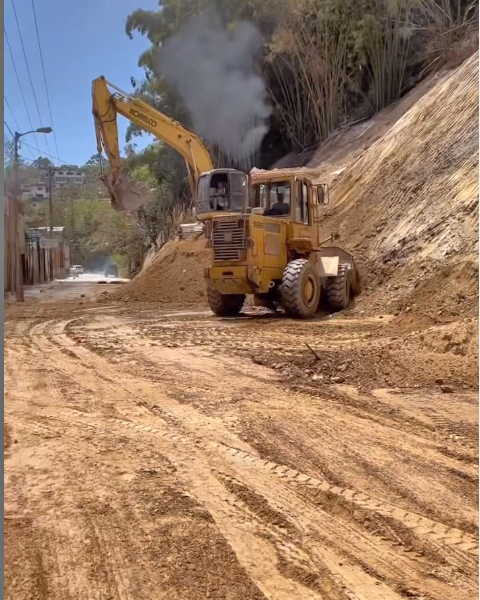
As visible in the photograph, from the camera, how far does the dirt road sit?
2715mm

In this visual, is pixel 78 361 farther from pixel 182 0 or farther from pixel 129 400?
pixel 182 0

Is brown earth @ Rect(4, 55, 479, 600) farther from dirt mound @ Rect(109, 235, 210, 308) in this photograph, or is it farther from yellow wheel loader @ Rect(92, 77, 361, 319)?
dirt mound @ Rect(109, 235, 210, 308)

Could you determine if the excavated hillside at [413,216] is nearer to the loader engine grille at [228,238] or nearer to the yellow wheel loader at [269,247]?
the yellow wheel loader at [269,247]

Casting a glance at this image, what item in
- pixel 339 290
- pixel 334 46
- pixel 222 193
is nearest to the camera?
pixel 222 193

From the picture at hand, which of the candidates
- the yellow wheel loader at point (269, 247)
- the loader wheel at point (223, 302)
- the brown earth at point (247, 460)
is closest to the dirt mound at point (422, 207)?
the brown earth at point (247, 460)

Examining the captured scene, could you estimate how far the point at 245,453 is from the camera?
429cm

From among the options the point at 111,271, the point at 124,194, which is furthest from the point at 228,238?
the point at 111,271

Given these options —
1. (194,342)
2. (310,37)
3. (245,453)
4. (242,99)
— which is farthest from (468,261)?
(242,99)

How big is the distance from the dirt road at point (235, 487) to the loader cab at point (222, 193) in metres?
5.80

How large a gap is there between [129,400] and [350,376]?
7.67ft

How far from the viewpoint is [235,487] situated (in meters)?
3.68

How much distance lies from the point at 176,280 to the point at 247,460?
1554 cm

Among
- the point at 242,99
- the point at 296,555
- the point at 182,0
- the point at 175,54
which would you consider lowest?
the point at 296,555

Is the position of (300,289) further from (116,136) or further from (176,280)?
(176,280)
